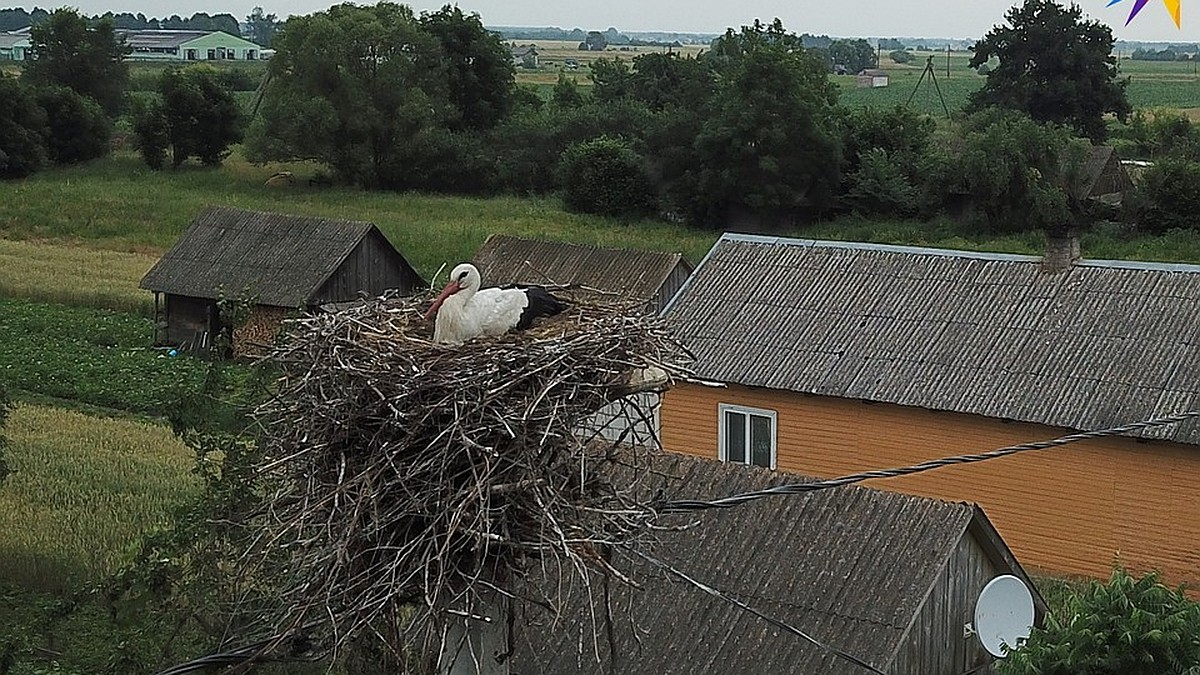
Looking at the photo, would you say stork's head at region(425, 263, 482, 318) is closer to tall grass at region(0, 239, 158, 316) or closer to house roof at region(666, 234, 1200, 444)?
house roof at region(666, 234, 1200, 444)

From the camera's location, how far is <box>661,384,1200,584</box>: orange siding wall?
47.6 feet

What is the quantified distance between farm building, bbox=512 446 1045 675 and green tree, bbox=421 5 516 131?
1980 inches

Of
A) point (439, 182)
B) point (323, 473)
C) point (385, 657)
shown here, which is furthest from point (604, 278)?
point (439, 182)

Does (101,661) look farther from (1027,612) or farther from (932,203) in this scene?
(932,203)

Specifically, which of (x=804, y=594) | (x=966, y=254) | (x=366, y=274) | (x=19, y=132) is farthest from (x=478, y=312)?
(x=19, y=132)

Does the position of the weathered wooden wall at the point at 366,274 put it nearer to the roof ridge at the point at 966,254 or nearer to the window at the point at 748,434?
the roof ridge at the point at 966,254

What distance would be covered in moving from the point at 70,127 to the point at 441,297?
181 ft

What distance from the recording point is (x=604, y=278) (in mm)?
27047

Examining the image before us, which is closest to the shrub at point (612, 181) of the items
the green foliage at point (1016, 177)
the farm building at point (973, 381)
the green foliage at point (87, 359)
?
the green foliage at point (1016, 177)

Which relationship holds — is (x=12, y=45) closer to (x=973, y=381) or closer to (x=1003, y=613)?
(x=973, y=381)

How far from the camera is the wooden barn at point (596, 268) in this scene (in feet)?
87.1

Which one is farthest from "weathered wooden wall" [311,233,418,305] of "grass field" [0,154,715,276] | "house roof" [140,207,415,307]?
"grass field" [0,154,715,276]

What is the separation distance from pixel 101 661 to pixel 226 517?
13.6ft

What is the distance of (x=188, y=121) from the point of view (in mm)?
57031
